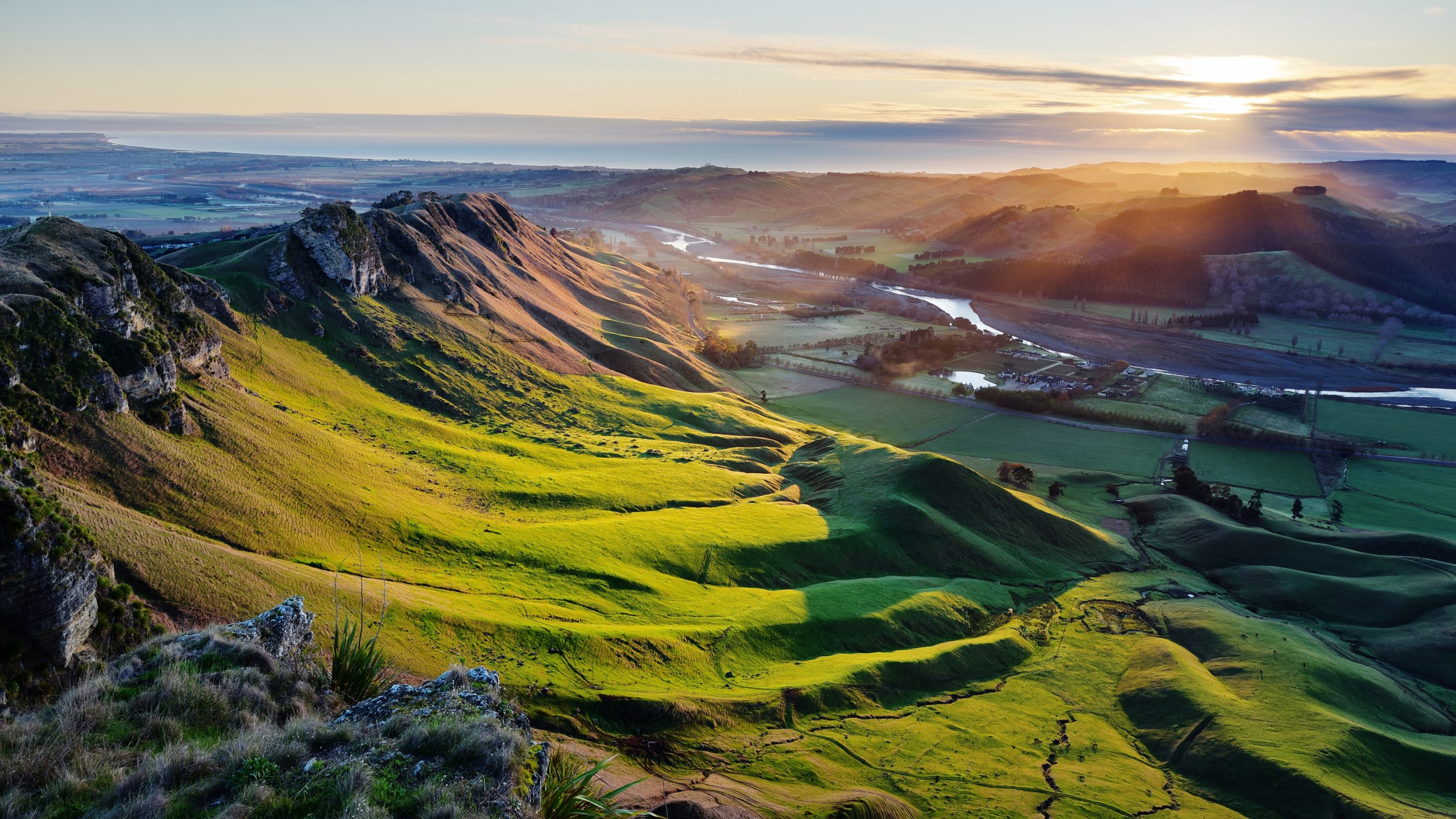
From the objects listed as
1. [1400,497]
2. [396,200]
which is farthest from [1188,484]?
[396,200]

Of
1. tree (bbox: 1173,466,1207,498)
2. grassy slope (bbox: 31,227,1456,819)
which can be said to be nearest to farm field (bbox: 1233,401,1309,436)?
tree (bbox: 1173,466,1207,498)

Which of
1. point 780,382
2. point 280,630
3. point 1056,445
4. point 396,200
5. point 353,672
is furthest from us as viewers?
point 780,382

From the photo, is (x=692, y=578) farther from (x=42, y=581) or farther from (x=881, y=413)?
(x=881, y=413)

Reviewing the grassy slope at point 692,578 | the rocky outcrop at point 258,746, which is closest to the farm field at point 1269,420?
the grassy slope at point 692,578

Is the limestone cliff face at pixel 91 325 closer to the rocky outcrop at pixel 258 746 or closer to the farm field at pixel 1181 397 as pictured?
the rocky outcrop at pixel 258 746

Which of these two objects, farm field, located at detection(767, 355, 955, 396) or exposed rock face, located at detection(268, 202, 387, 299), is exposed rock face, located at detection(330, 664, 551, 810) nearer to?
exposed rock face, located at detection(268, 202, 387, 299)

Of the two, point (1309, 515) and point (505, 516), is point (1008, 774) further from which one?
point (1309, 515)

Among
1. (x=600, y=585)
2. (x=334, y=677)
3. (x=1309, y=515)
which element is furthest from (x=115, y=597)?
(x=1309, y=515)
